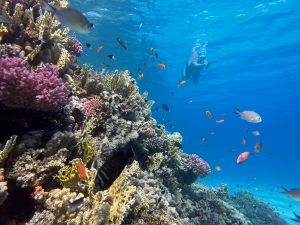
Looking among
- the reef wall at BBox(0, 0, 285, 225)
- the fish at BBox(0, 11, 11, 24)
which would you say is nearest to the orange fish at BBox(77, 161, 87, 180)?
the reef wall at BBox(0, 0, 285, 225)

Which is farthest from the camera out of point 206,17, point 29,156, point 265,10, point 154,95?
point 154,95

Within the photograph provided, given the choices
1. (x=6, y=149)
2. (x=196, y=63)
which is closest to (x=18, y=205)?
(x=6, y=149)

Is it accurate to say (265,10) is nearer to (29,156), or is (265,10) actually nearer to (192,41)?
(192,41)

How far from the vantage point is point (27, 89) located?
13.0 feet

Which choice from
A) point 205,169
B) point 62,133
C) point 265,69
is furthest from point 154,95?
point 62,133

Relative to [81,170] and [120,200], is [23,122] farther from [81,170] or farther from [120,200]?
[120,200]

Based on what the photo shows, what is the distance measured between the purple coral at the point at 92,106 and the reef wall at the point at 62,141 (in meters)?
0.02

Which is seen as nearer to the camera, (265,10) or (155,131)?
(155,131)

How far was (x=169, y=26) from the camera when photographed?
1139 inches

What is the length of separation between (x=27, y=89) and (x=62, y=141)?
3.06 feet

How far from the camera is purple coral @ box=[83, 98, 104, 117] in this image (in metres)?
5.86

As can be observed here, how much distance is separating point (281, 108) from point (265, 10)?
169ft

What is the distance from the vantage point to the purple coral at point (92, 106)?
19.2 ft

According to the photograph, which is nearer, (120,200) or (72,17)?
(120,200)
